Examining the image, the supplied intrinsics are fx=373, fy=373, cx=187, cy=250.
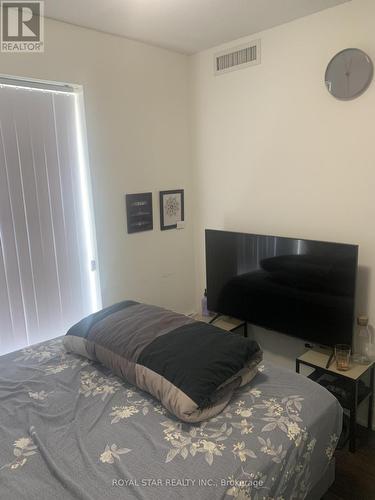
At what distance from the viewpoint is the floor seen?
6.32 ft

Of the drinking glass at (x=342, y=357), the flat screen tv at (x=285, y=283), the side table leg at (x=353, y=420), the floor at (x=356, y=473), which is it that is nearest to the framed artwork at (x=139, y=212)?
the flat screen tv at (x=285, y=283)

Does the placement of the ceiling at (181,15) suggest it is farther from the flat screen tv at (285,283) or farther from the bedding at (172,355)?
the bedding at (172,355)

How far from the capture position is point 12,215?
2.28 meters

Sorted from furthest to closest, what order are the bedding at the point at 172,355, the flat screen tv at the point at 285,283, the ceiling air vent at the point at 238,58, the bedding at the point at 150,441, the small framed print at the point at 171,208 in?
the small framed print at the point at 171,208 < the ceiling air vent at the point at 238,58 < the flat screen tv at the point at 285,283 < the bedding at the point at 172,355 < the bedding at the point at 150,441

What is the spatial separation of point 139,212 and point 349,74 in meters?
1.67

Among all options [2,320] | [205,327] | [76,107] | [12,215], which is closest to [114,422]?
[205,327]

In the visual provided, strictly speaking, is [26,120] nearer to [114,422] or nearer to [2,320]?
[2,320]

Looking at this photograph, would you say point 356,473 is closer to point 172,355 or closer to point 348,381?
point 348,381

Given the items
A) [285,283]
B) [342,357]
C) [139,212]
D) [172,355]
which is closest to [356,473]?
[342,357]

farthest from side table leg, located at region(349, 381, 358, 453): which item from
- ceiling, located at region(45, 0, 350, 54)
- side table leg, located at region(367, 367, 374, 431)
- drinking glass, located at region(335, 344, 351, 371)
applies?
ceiling, located at region(45, 0, 350, 54)

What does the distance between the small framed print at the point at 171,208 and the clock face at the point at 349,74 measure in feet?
4.57

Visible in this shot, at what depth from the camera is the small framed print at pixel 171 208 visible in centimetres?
306

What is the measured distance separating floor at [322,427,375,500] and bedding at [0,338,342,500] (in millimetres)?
408

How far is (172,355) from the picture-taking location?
1.65m
